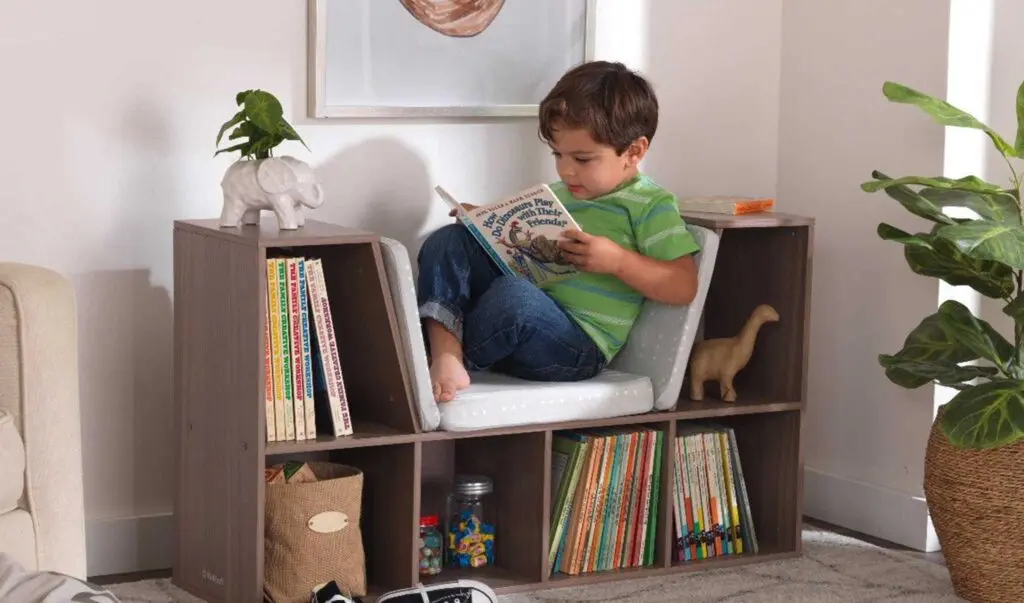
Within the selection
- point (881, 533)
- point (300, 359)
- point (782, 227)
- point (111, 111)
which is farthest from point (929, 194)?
point (111, 111)

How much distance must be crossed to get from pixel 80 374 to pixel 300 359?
1.45ft

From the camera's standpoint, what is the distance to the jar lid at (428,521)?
8.29 feet

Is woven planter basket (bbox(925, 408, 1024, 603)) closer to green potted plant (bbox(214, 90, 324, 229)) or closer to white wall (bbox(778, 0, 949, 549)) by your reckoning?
white wall (bbox(778, 0, 949, 549))

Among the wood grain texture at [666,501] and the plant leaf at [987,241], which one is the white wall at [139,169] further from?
the plant leaf at [987,241]

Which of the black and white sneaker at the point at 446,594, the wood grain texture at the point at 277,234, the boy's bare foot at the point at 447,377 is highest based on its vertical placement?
the wood grain texture at the point at 277,234

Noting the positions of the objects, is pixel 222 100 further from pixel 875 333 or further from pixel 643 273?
pixel 875 333

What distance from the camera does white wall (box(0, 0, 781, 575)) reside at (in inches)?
92.7

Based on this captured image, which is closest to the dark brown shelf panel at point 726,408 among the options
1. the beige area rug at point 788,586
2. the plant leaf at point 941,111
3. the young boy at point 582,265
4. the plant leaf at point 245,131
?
the young boy at point 582,265

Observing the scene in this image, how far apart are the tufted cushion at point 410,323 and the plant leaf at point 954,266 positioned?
2.68ft

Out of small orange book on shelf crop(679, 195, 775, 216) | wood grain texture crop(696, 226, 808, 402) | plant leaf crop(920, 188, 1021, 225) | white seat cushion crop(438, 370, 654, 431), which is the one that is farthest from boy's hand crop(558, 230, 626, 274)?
plant leaf crop(920, 188, 1021, 225)

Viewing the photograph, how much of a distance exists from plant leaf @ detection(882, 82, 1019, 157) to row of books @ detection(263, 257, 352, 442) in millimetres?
990

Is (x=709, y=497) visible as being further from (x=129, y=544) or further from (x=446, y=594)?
(x=129, y=544)

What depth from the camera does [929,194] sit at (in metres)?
2.41

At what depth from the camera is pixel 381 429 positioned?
7.72 feet
